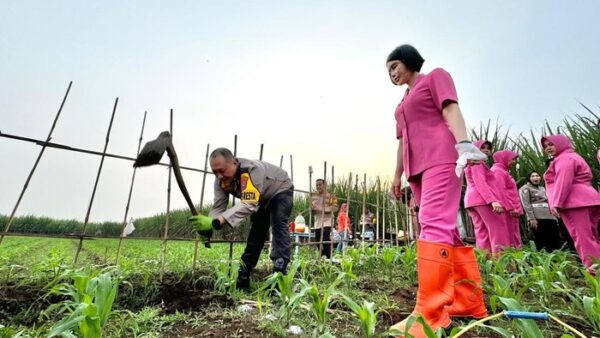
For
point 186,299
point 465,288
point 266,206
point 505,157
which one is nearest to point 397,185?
point 465,288

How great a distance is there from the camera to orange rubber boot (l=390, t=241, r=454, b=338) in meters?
1.56

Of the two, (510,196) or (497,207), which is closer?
(497,207)

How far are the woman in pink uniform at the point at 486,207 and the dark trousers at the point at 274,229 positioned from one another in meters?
2.15

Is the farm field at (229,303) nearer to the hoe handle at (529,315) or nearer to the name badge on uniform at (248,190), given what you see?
the hoe handle at (529,315)

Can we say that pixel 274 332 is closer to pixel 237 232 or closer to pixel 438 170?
pixel 438 170

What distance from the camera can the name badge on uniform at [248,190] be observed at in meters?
2.54

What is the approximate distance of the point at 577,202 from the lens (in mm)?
3326

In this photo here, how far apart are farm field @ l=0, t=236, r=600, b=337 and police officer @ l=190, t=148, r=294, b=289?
29 centimetres

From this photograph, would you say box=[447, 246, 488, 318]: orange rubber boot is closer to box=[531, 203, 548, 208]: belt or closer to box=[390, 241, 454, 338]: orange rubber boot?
box=[390, 241, 454, 338]: orange rubber boot

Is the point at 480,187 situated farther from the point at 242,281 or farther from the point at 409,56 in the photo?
the point at 242,281

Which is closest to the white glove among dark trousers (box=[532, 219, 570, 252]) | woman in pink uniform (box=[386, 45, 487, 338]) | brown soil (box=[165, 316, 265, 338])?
woman in pink uniform (box=[386, 45, 487, 338])

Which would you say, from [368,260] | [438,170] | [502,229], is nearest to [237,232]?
[368,260]

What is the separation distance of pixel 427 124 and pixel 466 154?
1.16ft

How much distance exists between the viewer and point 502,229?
3.88 meters
